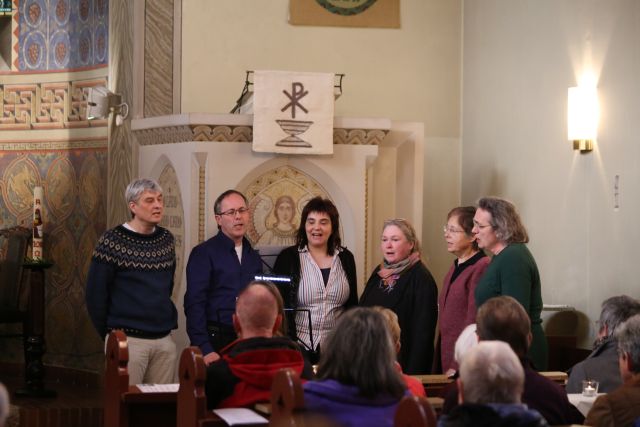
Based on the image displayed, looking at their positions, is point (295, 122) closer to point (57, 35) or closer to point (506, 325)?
point (57, 35)

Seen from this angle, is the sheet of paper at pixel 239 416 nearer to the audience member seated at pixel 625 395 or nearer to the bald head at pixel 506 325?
the bald head at pixel 506 325

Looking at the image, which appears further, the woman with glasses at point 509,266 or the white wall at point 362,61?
the white wall at point 362,61

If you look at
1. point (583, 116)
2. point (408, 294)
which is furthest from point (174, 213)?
point (583, 116)

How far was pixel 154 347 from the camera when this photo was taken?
5461mm

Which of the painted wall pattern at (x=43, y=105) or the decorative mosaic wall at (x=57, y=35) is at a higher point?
the decorative mosaic wall at (x=57, y=35)

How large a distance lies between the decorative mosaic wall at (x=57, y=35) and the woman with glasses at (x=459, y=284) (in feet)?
12.0

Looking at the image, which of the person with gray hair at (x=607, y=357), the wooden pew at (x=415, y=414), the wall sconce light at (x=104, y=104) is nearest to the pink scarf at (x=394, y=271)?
the person with gray hair at (x=607, y=357)

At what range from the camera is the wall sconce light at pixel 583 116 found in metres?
6.12

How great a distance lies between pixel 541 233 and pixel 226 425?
3.55m

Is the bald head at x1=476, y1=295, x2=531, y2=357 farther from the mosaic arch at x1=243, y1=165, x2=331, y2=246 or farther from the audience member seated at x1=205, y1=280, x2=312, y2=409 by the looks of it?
the mosaic arch at x1=243, y1=165, x2=331, y2=246

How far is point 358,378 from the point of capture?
10.9 ft

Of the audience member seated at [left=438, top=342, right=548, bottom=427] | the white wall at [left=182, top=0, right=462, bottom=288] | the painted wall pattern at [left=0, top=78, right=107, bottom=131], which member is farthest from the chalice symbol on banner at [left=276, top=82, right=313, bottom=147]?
the audience member seated at [left=438, top=342, right=548, bottom=427]

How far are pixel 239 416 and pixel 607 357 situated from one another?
163 cm

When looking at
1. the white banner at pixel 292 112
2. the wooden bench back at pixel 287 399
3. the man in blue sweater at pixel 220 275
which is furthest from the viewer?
the white banner at pixel 292 112
